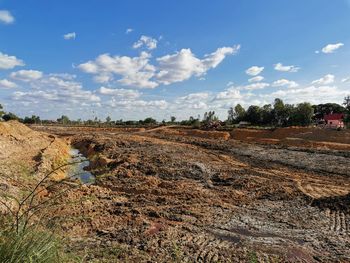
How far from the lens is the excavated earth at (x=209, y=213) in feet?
23.9

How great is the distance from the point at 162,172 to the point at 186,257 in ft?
32.6

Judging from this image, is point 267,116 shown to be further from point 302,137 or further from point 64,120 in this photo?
point 64,120

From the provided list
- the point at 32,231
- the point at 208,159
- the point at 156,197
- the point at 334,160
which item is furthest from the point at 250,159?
the point at 32,231

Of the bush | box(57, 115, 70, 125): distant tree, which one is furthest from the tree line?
the bush

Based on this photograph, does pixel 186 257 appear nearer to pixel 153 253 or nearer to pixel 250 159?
pixel 153 253

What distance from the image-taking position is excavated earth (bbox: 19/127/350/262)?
Answer: 727 centimetres

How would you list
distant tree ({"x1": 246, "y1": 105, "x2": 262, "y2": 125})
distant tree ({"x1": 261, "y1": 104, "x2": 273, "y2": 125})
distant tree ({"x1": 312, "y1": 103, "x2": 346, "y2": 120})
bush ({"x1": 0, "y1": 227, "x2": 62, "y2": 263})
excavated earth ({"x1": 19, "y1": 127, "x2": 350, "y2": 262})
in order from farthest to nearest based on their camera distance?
distant tree ({"x1": 312, "y1": 103, "x2": 346, "y2": 120})
distant tree ({"x1": 246, "y1": 105, "x2": 262, "y2": 125})
distant tree ({"x1": 261, "y1": 104, "x2": 273, "y2": 125})
excavated earth ({"x1": 19, "y1": 127, "x2": 350, "y2": 262})
bush ({"x1": 0, "y1": 227, "x2": 62, "y2": 263})

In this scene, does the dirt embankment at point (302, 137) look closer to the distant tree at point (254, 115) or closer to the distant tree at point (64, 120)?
the distant tree at point (254, 115)

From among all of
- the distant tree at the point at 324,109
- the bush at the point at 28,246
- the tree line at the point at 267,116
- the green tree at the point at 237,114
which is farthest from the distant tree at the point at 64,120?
the bush at the point at 28,246

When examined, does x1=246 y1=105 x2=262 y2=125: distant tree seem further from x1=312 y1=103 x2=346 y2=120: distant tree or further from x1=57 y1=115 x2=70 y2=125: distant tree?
x1=57 y1=115 x2=70 y2=125: distant tree

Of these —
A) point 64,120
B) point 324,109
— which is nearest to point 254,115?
point 324,109

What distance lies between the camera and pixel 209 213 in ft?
33.9

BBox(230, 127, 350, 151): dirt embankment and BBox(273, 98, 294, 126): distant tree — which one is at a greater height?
BBox(273, 98, 294, 126): distant tree

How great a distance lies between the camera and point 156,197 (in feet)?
39.3
